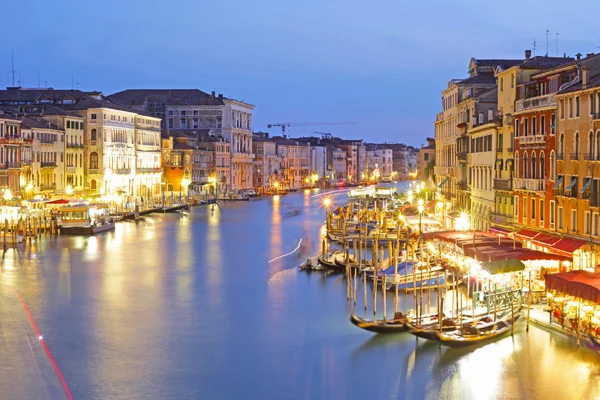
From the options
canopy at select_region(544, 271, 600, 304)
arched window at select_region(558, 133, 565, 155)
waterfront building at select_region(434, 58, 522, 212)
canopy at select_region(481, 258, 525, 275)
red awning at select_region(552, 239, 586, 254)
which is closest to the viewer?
canopy at select_region(544, 271, 600, 304)

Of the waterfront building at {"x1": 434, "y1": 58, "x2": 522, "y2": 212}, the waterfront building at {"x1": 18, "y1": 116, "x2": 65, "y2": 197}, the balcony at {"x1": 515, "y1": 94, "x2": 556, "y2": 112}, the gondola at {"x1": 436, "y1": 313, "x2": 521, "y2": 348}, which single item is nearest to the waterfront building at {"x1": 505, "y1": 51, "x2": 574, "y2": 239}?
the balcony at {"x1": 515, "y1": 94, "x2": 556, "y2": 112}

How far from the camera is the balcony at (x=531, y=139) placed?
64.1 feet

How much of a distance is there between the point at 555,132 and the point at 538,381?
7257 mm

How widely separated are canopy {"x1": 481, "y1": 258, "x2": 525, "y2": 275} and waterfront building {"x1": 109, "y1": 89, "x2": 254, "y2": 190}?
4799 centimetres

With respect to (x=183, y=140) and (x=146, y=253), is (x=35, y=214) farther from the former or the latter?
(x=183, y=140)

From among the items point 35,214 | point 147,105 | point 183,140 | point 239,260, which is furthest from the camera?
point 147,105

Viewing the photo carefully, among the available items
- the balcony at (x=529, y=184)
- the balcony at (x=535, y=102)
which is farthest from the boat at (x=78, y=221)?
the balcony at (x=535, y=102)

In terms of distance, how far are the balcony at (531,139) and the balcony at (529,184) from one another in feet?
2.44

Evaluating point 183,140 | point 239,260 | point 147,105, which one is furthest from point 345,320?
point 147,105

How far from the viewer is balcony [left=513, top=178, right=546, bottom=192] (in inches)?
769

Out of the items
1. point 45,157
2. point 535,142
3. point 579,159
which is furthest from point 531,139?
point 45,157

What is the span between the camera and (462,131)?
29.0 m

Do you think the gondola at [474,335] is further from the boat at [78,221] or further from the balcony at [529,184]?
the boat at [78,221]

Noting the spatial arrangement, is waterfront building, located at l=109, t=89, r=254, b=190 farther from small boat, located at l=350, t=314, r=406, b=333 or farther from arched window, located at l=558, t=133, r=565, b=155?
small boat, located at l=350, t=314, r=406, b=333
